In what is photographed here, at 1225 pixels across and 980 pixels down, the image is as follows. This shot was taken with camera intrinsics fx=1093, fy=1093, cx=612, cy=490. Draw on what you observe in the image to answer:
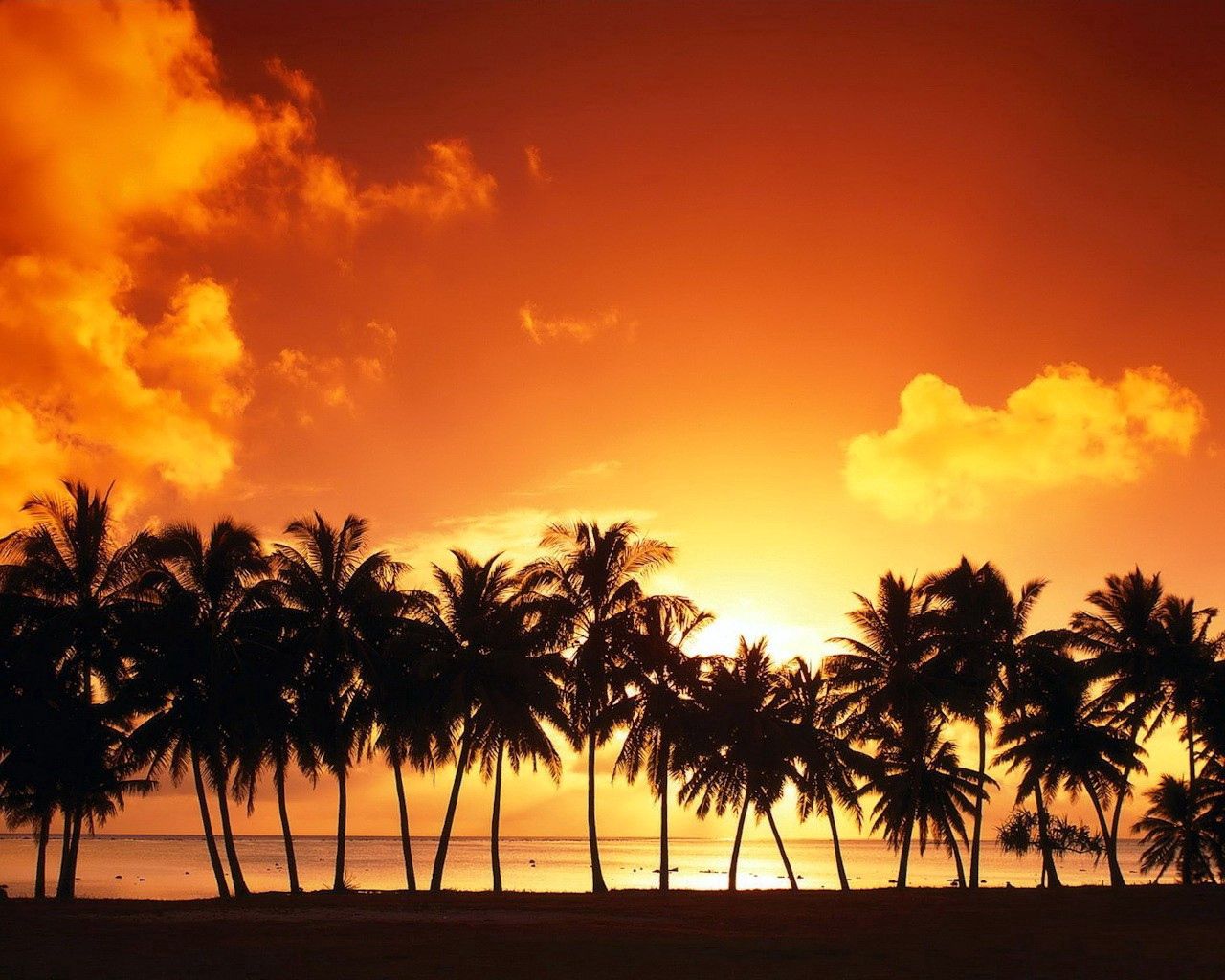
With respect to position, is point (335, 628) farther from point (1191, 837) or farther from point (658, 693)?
point (1191, 837)

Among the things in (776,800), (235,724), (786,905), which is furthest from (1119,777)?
(235,724)

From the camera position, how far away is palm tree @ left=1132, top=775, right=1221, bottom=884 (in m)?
52.8

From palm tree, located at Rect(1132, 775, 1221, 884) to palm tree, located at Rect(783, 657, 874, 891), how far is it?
49.0ft

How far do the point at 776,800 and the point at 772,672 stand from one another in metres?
5.97

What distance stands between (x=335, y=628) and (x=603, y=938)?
67.6 ft

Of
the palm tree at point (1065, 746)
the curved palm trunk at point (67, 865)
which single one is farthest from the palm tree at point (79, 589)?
the palm tree at point (1065, 746)

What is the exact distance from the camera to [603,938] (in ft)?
73.7

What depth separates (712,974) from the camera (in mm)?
17703

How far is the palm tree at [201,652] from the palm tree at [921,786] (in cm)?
2801

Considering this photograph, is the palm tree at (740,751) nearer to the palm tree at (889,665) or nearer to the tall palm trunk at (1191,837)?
the palm tree at (889,665)

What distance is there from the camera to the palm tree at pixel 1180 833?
52781 millimetres

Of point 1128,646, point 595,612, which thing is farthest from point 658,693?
point 1128,646

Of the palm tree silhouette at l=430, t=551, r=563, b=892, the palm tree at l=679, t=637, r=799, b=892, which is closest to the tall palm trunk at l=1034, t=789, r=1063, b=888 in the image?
the palm tree at l=679, t=637, r=799, b=892

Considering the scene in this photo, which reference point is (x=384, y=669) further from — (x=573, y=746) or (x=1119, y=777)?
(x=1119, y=777)
